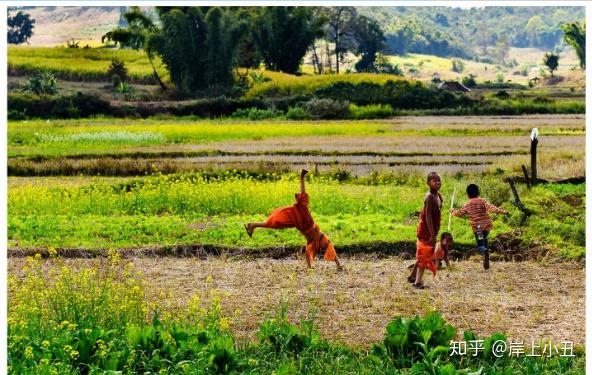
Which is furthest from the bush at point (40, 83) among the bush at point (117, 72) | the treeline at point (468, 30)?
the treeline at point (468, 30)

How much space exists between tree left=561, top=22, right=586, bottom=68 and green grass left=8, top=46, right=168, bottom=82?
463 centimetres

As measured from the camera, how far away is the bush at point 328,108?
41.6 feet

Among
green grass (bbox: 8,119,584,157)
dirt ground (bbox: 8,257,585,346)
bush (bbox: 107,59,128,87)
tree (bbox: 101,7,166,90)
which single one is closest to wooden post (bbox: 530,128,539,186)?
green grass (bbox: 8,119,584,157)

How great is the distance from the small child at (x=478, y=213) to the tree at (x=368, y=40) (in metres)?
3.49

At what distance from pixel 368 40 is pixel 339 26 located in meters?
0.45

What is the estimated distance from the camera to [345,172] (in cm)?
1203

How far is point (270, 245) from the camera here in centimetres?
1037

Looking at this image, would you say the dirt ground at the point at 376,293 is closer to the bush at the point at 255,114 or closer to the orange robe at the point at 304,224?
the orange robe at the point at 304,224

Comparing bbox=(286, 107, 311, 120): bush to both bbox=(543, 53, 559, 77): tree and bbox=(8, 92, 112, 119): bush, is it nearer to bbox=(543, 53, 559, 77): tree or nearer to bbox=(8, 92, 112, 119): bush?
bbox=(8, 92, 112, 119): bush

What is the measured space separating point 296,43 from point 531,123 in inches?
125

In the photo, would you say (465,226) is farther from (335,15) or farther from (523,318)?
(335,15)

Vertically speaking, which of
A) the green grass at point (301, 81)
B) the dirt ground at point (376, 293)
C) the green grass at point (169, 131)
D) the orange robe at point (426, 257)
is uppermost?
the green grass at point (301, 81)

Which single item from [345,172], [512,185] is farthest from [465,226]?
[345,172]

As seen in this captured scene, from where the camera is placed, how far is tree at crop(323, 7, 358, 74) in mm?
12477
